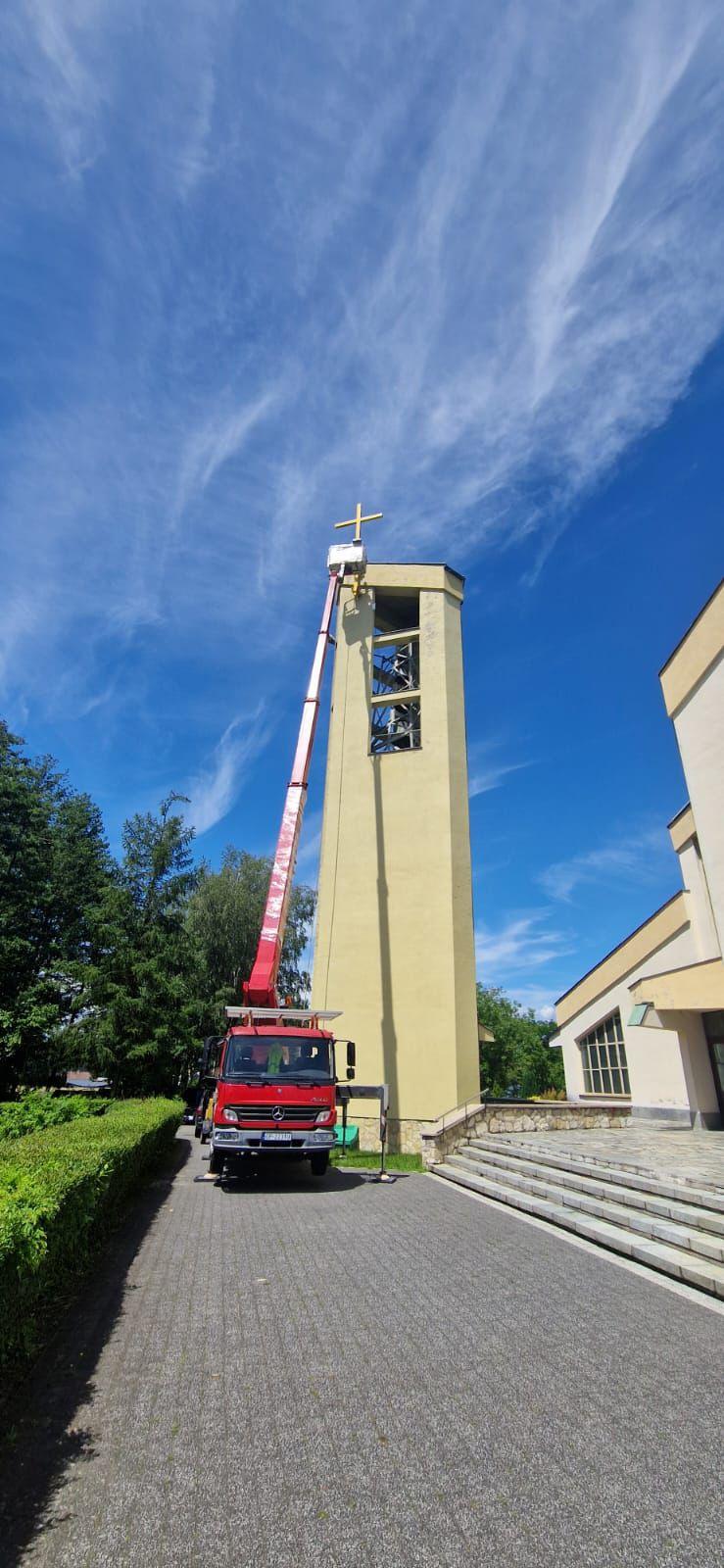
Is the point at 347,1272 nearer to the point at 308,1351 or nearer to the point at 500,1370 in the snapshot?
the point at 308,1351

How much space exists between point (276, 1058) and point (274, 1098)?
75 centimetres

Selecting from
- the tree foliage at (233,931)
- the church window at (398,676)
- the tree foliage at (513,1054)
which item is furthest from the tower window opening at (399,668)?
the tree foliage at (513,1054)

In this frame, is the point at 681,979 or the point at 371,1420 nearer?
the point at 371,1420

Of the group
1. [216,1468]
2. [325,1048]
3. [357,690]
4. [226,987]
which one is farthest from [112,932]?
[216,1468]

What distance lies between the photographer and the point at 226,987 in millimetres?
29047

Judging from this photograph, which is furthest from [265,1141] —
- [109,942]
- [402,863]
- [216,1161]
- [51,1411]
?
[109,942]

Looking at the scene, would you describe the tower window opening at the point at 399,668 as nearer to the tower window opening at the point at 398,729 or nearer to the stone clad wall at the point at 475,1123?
the tower window opening at the point at 398,729

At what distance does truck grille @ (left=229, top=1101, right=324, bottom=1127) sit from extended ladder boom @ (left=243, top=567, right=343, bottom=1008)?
3193mm

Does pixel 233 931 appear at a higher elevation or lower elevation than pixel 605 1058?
higher

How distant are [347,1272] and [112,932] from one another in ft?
57.3

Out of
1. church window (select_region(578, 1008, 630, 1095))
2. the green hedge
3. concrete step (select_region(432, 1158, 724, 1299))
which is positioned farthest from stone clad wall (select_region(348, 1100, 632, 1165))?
the green hedge

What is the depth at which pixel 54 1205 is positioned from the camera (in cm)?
471

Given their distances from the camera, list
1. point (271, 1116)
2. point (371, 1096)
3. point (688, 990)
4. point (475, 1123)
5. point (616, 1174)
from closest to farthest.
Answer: point (616, 1174) < point (271, 1116) < point (371, 1096) < point (475, 1123) < point (688, 990)

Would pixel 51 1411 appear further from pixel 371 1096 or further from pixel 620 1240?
pixel 371 1096
